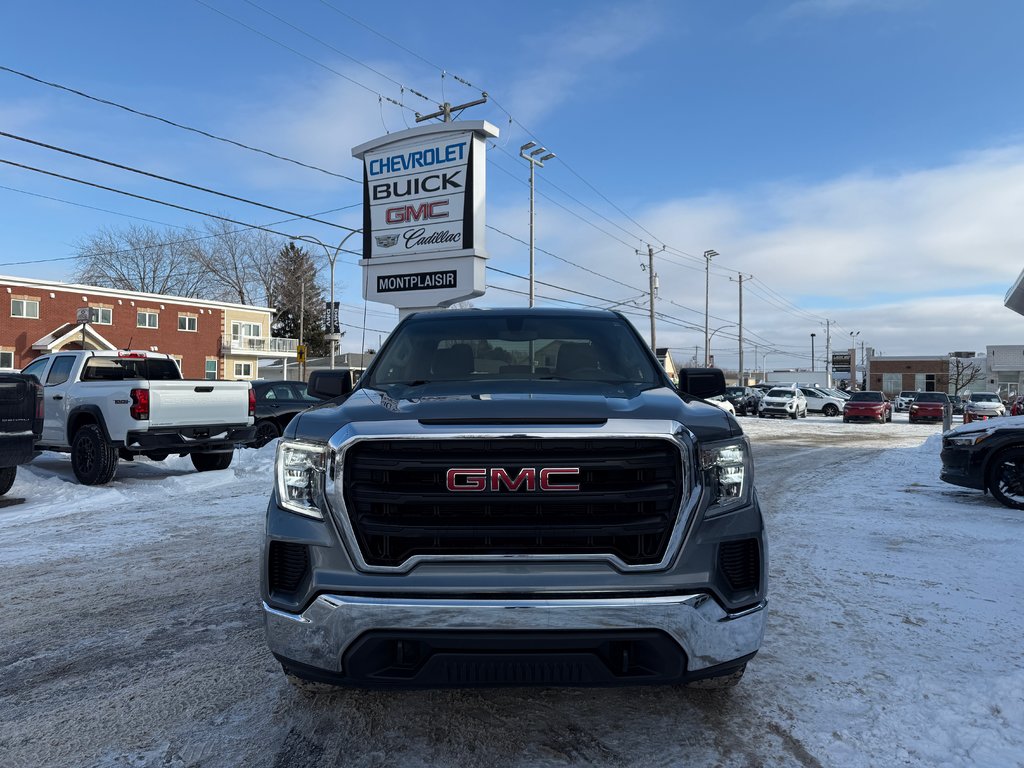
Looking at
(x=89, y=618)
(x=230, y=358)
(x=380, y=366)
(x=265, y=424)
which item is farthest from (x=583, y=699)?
(x=230, y=358)

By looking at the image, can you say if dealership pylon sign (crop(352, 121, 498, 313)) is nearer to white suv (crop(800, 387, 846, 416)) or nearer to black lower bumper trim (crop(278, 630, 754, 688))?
black lower bumper trim (crop(278, 630, 754, 688))

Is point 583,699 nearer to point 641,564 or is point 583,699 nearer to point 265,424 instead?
point 641,564

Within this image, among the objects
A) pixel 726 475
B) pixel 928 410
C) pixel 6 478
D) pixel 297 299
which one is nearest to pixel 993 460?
pixel 726 475

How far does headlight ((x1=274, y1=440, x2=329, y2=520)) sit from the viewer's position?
256 cm

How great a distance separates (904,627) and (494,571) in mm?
2947

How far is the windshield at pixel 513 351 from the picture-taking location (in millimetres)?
3887

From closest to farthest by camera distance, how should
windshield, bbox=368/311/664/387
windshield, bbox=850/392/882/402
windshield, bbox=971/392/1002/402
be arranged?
windshield, bbox=368/311/664/387 → windshield, bbox=850/392/882/402 → windshield, bbox=971/392/1002/402

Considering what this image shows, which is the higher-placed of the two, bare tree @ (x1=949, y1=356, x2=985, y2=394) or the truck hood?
bare tree @ (x1=949, y1=356, x2=985, y2=394)

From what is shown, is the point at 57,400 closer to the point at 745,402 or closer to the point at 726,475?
the point at 726,475

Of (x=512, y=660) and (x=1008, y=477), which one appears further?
(x=1008, y=477)

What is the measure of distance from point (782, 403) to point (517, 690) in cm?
3672

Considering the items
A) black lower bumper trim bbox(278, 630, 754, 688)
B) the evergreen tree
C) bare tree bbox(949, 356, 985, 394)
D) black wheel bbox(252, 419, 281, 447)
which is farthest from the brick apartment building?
bare tree bbox(949, 356, 985, 394)

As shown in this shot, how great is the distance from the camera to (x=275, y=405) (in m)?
15.8

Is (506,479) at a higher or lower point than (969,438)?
higher
